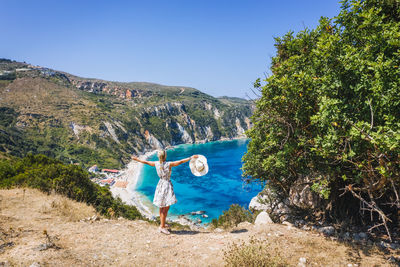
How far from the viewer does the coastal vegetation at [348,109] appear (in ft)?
15.5

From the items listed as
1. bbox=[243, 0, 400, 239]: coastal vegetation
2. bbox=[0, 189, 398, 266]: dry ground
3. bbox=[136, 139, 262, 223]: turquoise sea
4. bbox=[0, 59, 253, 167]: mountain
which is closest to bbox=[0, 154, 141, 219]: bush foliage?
bbox=[0, 189, 398, 266]: dry ground

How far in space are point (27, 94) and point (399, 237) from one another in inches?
5810

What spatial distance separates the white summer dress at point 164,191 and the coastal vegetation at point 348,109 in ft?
13.3

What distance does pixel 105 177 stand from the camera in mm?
81188

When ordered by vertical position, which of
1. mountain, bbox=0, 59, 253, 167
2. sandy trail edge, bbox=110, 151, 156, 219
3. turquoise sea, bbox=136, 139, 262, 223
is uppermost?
mountain, bbox=0, 59, 253, 167

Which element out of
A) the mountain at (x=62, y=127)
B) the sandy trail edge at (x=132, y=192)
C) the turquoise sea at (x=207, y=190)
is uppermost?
the mountain at (x=62, y=127)

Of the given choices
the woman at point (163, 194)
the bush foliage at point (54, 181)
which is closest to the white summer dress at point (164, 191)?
the woman at point (163, 194)

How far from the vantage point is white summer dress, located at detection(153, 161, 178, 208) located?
6.55m

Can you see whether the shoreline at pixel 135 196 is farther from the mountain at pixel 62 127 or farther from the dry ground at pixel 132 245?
the dry ground at pixel 132 245

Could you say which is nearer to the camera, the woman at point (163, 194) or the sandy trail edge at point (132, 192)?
the woman at point (163, 194)

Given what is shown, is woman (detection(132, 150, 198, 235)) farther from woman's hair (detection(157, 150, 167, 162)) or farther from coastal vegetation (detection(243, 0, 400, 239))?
coastal vegetation (detection(243, 0, 400, 239))

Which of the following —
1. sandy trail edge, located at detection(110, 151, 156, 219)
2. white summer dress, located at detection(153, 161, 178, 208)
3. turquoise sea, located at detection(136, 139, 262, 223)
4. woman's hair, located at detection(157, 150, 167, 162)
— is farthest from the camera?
turquoise sea, located at detection(136, 139, 262, 223)

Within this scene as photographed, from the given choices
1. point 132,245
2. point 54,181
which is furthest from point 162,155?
point 54,181

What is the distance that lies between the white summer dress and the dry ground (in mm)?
1046
